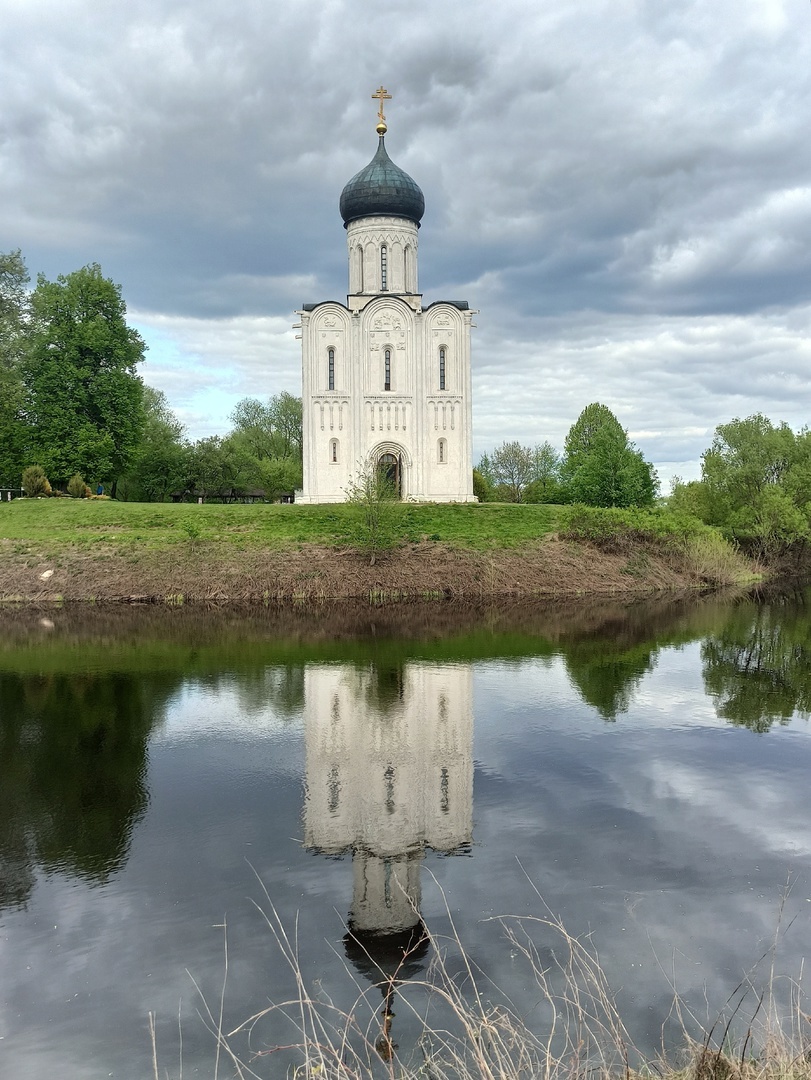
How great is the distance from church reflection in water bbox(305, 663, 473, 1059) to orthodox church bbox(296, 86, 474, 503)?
85.5ft

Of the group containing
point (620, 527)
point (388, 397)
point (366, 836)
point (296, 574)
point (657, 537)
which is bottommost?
point (366, 836)

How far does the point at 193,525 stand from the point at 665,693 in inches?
869

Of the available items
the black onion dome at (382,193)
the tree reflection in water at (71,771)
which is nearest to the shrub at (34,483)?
the black onion dome at (382,193)

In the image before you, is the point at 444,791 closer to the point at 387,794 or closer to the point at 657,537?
the point at 387,794

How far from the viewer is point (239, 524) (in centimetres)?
3469

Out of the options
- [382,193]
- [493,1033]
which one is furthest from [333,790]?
[382,193]

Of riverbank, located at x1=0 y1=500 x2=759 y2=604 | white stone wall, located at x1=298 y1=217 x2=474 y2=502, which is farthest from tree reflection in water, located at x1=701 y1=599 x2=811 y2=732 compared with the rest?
white stone wall, located at x1=298 y1=217 x2=474 y2=502

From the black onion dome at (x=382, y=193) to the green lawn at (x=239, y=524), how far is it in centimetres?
1611

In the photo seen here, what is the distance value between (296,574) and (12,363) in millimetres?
20803

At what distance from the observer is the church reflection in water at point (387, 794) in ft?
21.5

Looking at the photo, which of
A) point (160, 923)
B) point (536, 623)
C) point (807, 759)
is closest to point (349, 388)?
point (536, 623)

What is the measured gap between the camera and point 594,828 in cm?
864

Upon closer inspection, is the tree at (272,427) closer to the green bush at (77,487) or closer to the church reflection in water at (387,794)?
the green bush at (77,487)

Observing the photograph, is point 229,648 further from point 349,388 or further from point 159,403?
point 159,403
